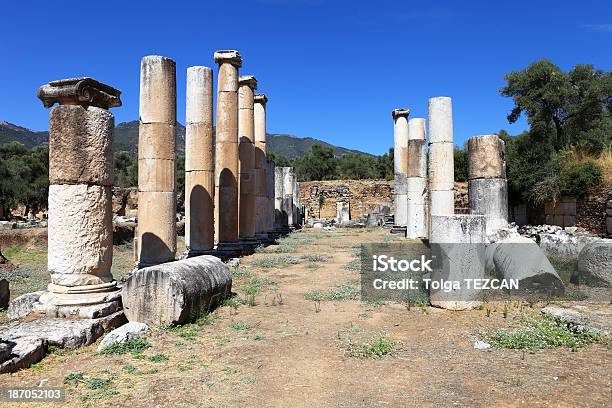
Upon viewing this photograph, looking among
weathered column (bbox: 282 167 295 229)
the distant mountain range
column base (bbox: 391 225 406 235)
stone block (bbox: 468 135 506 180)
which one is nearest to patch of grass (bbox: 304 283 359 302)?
stone block (bbox: 468 135 506 180)

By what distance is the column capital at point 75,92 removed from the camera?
7.50 m

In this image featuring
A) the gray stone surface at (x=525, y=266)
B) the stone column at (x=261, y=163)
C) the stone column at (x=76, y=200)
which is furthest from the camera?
the stone column at (x=261, y=163)

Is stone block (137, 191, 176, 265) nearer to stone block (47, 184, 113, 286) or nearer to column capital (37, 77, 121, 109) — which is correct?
stone block (47, 184, 113, 286)

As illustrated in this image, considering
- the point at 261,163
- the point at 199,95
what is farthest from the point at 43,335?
the point at 261,163

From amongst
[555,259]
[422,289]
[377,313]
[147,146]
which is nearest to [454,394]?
[377,313]

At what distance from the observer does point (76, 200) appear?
747 cm

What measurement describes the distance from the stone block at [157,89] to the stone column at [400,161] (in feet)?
53.7

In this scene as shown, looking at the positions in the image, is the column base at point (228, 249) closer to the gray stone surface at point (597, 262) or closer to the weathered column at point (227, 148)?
the weathered column at point (227, 148)

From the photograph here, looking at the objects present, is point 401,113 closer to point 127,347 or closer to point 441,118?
point 441,118

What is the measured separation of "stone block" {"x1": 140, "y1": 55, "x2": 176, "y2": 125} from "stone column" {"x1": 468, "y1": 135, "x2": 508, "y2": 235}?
870 cm

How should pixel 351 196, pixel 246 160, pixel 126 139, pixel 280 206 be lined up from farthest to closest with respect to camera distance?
pixel 126 139
pixel 351 196
pixel 280 206
pixel 246 160

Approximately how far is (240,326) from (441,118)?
38.6ft

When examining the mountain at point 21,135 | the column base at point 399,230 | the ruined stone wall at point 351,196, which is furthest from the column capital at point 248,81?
the mountain at point 21,135

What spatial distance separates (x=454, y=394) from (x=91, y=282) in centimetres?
565
